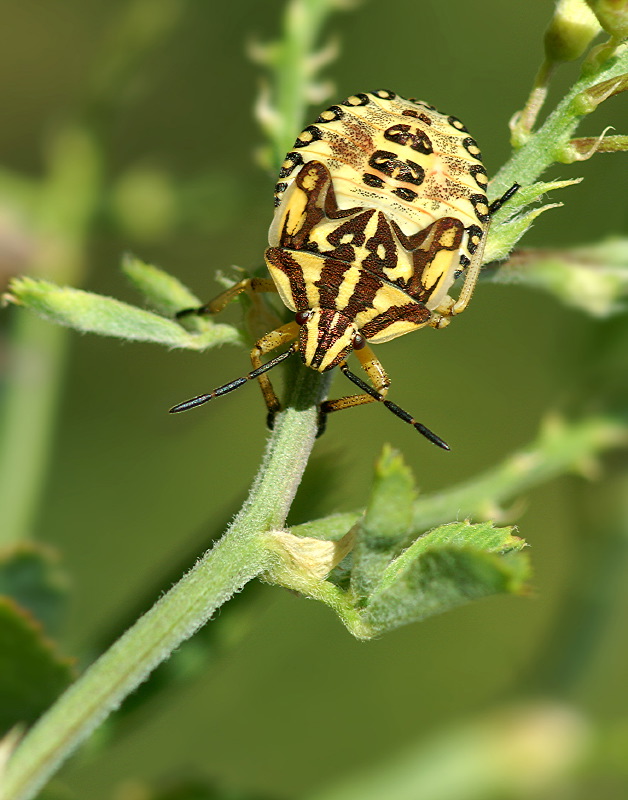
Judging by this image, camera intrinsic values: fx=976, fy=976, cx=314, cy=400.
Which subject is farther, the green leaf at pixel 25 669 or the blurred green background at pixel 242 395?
the blurred green background at pixel 242 395

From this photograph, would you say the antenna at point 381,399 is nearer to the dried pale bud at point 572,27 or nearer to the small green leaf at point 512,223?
the small green leaf at point 512,223

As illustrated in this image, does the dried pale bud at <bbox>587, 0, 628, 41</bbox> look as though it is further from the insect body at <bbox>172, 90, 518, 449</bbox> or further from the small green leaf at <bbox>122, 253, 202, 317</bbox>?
the small green leaf at <bbox>122, 253, 202, 317</bbox>

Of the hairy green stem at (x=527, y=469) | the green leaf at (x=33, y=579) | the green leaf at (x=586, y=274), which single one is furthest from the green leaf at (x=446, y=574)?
the green leaf at (x=33, y=579)

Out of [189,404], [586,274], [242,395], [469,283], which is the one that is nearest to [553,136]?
[469,283]

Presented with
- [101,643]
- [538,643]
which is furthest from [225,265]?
[101,643]

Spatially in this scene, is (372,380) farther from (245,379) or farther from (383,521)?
(383,521)

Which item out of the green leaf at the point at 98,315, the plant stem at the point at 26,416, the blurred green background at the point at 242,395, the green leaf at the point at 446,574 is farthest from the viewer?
the blurred green background at the point at 242,395
